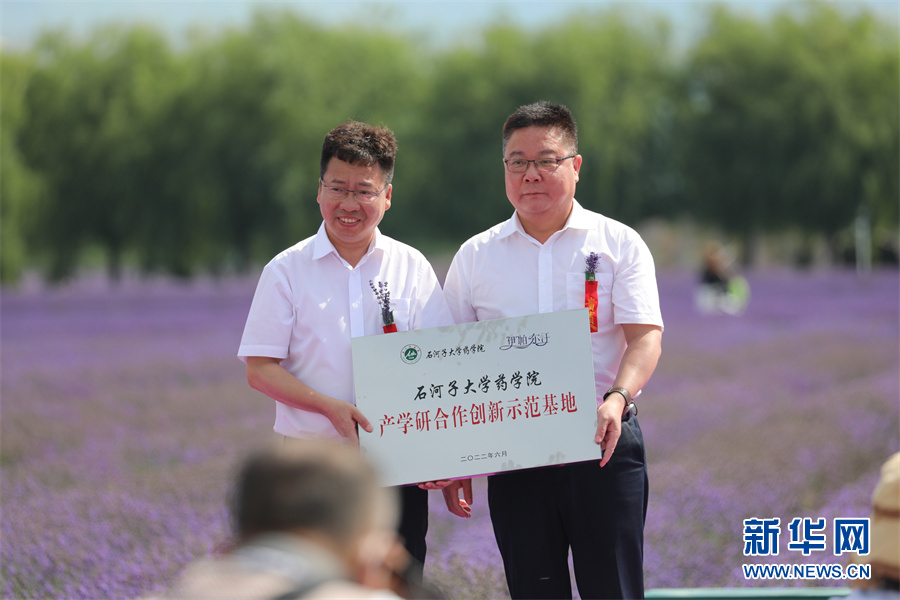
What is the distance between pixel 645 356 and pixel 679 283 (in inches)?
904

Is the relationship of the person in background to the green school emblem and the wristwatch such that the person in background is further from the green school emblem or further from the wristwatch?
the green school emblem

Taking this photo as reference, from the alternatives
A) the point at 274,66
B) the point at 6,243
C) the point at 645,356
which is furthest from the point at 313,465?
the point at 274,66

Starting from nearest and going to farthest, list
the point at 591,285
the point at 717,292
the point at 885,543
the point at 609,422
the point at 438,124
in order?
the point at 885,543
the point at 609,422
the point at 591,285
the point at 717,292
the point at 438,124

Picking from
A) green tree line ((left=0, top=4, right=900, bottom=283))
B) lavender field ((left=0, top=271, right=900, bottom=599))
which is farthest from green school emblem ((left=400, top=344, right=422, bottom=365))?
green tree line ((left=0, top=4, right=900, bottom=283))

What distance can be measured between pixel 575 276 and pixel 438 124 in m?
28.2

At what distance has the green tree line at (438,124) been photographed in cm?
2542

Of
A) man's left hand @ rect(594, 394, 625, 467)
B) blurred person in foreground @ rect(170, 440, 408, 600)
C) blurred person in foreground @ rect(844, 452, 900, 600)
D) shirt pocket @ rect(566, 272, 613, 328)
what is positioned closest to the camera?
blurred person in foreground @ rect(170, 440, 408, 600)

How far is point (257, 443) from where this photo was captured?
809cm

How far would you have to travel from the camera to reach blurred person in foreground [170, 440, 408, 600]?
144 cm

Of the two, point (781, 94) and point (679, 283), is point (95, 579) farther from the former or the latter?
point (781, 94)

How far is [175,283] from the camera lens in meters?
29.8

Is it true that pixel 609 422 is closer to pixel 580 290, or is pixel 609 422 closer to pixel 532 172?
pixel 580 290

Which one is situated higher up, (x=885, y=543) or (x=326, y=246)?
(x=326, y=246)

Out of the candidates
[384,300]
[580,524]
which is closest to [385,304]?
[384,300]
